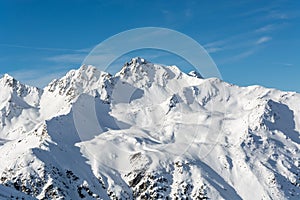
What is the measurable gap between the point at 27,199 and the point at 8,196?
4.47 meters

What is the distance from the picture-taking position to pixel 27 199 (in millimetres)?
89312

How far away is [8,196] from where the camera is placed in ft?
282
